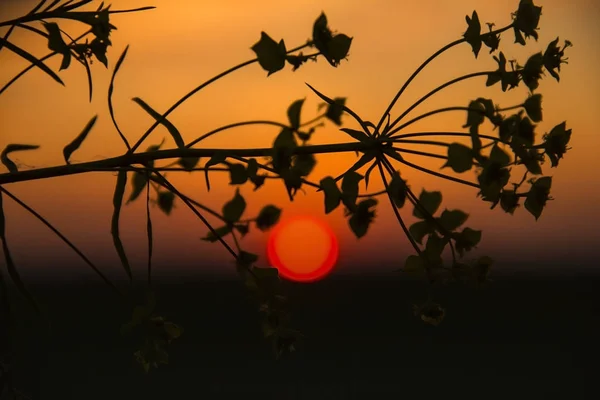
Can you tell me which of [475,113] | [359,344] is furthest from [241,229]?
[359,344]

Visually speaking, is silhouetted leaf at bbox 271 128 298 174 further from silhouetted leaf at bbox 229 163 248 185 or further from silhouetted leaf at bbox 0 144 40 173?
silhouetted leaf at bbox 0 144 40 173

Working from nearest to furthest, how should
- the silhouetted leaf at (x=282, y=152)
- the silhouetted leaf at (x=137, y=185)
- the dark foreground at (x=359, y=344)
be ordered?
the silhouetted leaf at (x=282, y=152), the silhouetted leaf at (x=137, y=185), the dark foreground at (x=359, y=344)

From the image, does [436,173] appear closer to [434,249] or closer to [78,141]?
[434,249]

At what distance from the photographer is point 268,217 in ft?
1.24

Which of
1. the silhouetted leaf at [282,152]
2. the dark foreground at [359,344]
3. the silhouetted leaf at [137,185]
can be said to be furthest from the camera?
the dark foreground at [359,344]

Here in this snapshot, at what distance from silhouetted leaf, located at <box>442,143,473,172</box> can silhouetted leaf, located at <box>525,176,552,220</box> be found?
0.18 feet

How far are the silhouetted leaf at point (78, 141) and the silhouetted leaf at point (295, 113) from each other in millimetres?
119

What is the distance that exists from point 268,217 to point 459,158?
88mm

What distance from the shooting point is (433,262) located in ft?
1.25

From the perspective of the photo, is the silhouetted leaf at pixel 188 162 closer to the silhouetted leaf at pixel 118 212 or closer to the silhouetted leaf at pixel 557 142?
the silhouetted leaf at pixel 118 212

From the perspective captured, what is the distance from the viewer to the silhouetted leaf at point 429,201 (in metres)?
0.40

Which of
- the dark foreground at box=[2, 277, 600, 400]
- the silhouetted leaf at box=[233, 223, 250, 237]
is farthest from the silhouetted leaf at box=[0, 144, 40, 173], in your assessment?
the dark foreground at box=[2, 277, 600, 400]

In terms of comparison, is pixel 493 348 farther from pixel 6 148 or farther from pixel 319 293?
pixel 6 148

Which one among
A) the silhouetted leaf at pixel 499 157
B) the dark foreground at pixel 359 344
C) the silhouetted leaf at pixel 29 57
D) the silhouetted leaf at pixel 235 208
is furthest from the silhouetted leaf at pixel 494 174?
the dark foreground at pixel 359 344
